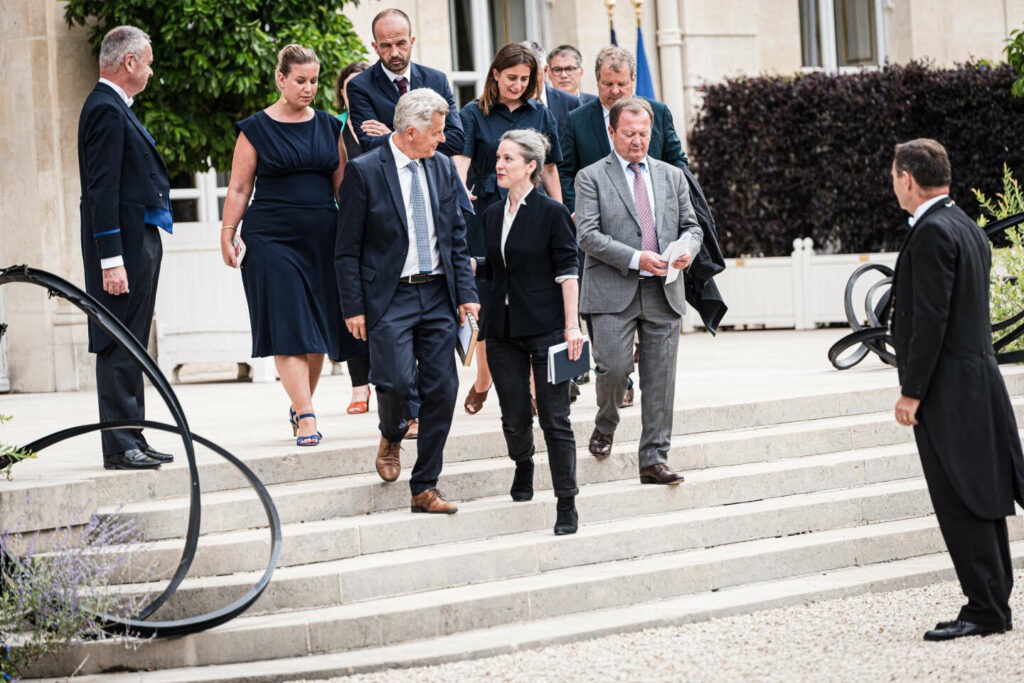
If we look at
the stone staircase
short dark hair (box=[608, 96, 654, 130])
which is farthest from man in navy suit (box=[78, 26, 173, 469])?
short dark hair (box=[608, 96, 654, 130])

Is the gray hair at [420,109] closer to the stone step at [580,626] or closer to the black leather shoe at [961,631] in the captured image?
the stone step at [580,626]

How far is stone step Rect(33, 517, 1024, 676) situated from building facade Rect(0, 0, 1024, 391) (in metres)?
6.03

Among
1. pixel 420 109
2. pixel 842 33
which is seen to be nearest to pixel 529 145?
pixel 420 109

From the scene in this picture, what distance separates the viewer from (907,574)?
21.5 ft

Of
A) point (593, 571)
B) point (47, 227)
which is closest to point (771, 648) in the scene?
point (593, 571)

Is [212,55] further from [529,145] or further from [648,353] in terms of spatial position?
[648,353]

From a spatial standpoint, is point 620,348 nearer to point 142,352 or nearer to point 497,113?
point 497,113

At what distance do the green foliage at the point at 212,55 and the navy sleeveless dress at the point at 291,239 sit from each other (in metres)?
4.19

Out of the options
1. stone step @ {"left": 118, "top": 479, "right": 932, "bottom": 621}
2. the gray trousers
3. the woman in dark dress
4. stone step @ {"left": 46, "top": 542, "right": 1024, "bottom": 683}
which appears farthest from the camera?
the woman in dark dress

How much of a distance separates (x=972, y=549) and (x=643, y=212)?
7.77ft

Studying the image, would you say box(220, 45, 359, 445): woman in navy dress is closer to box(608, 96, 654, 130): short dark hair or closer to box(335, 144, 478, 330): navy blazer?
box(335, 144, 478, 330): navy blazer

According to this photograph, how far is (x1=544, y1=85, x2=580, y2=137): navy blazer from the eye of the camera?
8.34 metres

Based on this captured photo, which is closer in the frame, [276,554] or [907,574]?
[276,554]

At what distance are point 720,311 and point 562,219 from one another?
1.15 m
